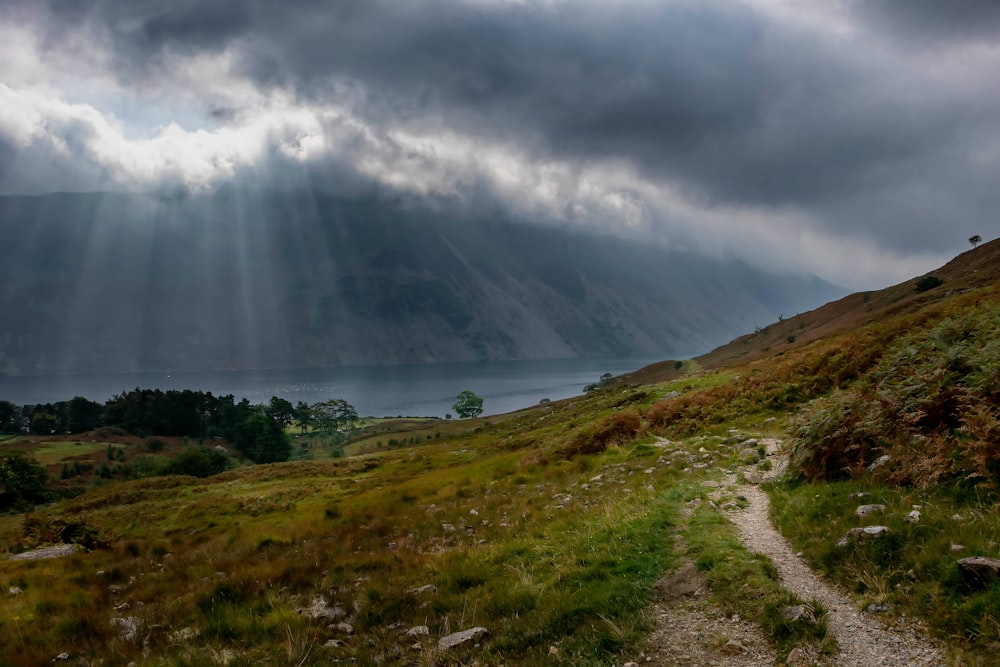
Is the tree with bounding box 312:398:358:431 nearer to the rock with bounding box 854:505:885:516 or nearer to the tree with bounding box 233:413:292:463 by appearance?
the tree with bounding box 233:413:292:463

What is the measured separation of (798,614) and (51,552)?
29.9 m

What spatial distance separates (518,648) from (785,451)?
997 cm

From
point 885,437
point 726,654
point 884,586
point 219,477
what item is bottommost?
point 219,477

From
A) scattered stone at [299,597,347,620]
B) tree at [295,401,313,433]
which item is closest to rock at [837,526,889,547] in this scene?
scattered stone at [299,597,347,620]

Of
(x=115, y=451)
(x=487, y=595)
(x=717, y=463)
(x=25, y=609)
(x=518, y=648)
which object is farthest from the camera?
(x=115, y=451)

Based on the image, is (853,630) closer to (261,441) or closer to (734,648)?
(734,648)

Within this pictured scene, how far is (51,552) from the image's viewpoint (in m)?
23.2

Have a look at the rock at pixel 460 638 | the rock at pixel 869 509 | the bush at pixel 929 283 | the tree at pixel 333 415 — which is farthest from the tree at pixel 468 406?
the rock at pixel 460 638

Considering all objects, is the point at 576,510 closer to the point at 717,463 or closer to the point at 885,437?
the point at 717,463

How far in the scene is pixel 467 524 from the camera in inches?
624

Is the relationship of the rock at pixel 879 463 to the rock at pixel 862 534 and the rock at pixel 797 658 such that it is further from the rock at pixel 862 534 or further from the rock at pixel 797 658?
the rock at pixel 797 658

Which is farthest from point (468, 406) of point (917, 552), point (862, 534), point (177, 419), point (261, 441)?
point (917, 552)

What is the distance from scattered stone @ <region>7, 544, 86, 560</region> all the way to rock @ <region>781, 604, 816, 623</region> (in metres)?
27.5

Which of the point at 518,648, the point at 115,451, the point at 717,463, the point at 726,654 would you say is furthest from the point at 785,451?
the point at 115,451
